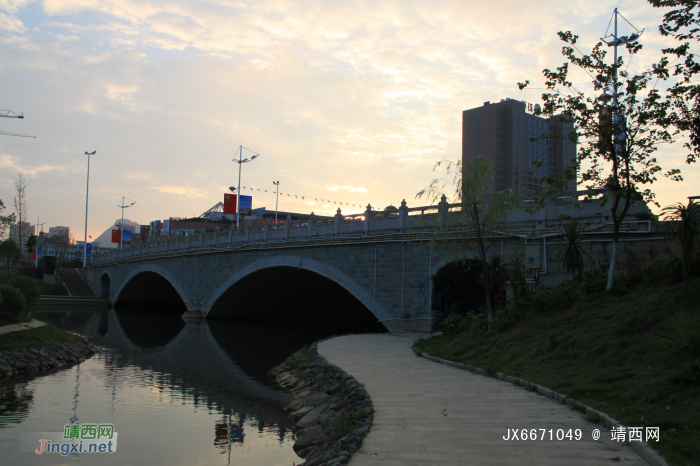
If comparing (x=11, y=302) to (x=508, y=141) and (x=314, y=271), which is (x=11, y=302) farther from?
(x=508, y=141)

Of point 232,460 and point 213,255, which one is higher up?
point 213,255

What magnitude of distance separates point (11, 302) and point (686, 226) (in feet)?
77.0

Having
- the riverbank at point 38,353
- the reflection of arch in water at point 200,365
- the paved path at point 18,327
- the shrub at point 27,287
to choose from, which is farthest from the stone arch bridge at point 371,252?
the paved path at point 18,327

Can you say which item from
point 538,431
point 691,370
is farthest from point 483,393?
point 691,370

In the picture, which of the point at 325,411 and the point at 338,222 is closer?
the point at 325,411

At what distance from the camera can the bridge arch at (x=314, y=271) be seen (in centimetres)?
2583

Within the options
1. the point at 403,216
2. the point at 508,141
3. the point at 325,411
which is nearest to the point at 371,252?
the point at 403,216

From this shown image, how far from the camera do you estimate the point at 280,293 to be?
44781 millimetres

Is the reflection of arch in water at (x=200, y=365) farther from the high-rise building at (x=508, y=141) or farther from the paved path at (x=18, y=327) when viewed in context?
the high-rise building at (x=508, y=141)

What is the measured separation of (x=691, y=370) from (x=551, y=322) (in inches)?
227

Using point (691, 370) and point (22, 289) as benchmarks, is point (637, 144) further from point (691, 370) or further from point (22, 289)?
point (22, 289)

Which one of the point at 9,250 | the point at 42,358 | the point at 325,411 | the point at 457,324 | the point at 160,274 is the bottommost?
the point at 42,358

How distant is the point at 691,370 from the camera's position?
7715mm

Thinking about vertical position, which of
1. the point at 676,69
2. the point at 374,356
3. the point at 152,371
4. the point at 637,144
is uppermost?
the point at 676,69
